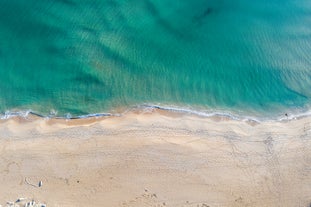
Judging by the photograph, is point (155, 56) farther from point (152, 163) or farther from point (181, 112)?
point (152, 163)

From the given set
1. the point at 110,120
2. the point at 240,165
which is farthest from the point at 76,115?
the point at 240,165

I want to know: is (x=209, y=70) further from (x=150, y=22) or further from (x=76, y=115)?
(x=76, y=115)

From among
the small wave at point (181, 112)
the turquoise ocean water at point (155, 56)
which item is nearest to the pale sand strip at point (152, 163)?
the small wave at point (181, 112)

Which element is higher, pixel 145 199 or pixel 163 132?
pixel 163 132

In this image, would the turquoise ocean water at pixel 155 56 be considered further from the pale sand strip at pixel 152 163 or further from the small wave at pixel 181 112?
the pale sand strip at pixel 152 163

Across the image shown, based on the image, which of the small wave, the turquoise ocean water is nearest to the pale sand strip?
the small wave

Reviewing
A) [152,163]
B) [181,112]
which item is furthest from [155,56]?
[152,163]
